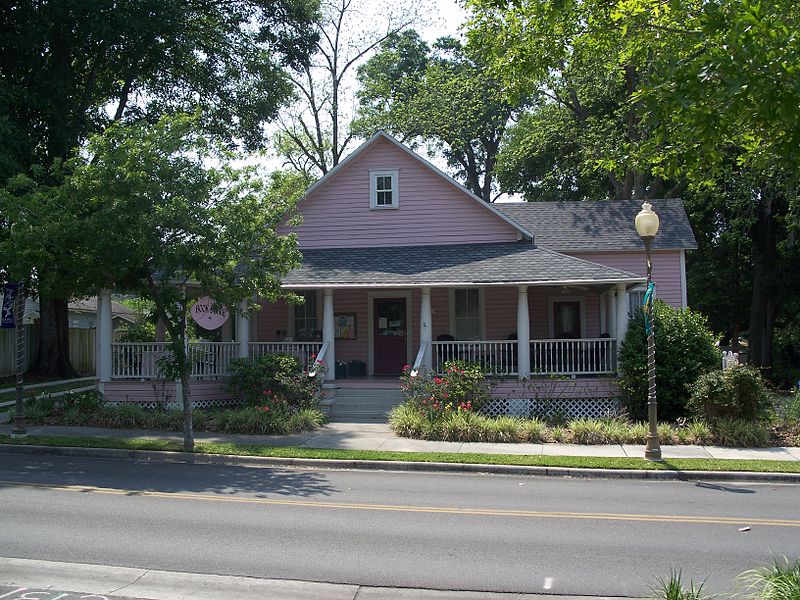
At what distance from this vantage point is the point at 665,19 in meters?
11.4

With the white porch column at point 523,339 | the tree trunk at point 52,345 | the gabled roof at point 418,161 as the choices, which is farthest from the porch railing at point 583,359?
the tree trunk at point 52,345

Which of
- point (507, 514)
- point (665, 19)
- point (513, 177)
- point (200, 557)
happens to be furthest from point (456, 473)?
point (513, 177)

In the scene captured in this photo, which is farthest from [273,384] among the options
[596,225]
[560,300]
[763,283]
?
[763,283]

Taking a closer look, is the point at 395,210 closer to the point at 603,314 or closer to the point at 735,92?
the point at 603,314

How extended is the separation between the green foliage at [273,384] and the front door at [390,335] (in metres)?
4.23

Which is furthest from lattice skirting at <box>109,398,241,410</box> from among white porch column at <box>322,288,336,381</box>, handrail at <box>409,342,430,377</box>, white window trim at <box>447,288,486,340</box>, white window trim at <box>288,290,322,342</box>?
white window trim at <box>447,288,486,340</box>

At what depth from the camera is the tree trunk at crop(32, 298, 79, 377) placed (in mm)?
28578

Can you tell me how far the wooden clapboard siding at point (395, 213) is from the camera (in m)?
21.1

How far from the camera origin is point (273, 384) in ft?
56.2

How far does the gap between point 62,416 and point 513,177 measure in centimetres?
2625

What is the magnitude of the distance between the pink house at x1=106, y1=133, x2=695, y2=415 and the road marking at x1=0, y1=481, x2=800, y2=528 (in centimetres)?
841

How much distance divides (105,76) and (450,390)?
1794 centimetres

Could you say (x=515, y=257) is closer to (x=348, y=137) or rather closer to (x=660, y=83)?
(x=660, y=83)

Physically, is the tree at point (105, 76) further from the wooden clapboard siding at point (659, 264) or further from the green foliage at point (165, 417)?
the wooden clapboard siding at point (659, 264)
